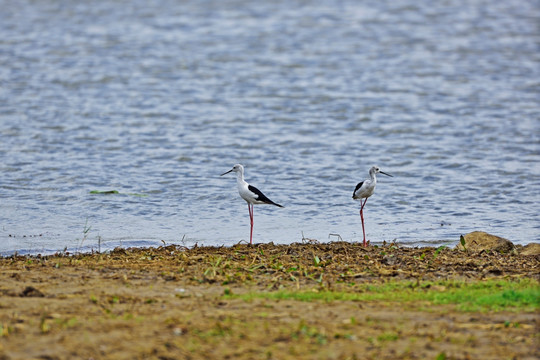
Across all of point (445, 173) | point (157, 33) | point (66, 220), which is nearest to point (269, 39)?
point (157, 33)

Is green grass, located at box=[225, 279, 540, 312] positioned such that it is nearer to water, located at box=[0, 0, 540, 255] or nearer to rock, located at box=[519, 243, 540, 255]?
rock, located at box=[519, 243, 540, 255]

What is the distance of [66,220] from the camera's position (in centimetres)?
1273

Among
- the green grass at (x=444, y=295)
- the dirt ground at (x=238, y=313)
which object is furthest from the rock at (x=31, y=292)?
the green grass at (x=444, y=295)

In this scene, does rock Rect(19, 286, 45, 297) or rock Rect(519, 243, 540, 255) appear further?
rock Rect(519, 243, 540, 255)

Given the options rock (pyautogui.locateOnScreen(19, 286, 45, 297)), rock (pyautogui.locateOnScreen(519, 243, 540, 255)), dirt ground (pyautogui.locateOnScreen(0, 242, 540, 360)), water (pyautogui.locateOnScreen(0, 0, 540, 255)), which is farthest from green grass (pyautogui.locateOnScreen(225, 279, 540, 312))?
water (pyautogui.locateOnScreen(0, 0, 540, 255))

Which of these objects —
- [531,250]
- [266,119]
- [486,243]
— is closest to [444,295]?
[486,243]

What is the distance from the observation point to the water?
42.9ft

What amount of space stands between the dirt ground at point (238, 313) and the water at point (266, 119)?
2304 millimetres

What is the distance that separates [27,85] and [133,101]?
12.5ft

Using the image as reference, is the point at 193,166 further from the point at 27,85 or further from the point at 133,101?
the point at 27,85

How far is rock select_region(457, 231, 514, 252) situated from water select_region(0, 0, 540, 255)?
802mm

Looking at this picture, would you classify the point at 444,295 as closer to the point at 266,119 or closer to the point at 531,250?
the point at 531,250

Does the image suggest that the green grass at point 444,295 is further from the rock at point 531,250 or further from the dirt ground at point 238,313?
the rock at point 531,250

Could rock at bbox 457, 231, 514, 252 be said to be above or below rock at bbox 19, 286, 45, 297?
below
